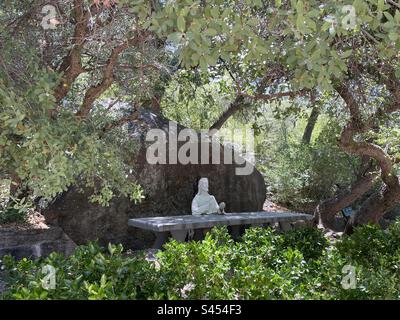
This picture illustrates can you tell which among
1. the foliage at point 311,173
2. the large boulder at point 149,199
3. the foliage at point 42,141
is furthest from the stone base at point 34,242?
the foliage at point 311,173

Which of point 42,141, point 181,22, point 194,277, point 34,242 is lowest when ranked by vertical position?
point 34,242

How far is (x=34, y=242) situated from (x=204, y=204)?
328 centimetres

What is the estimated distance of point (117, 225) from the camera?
896 cm

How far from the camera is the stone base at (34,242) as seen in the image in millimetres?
7660

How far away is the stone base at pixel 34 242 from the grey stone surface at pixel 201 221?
1.35 meters

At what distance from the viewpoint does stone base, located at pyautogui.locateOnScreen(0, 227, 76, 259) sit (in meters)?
7.66

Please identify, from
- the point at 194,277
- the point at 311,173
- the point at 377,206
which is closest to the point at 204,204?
the point at 377,206

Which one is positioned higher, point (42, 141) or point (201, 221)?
point (42, 141)

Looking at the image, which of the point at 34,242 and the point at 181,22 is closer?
the point at 181,22

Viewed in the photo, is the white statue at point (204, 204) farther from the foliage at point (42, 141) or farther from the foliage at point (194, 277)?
the foliage at point (42, 141)

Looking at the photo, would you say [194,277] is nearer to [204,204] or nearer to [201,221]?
[201,221]

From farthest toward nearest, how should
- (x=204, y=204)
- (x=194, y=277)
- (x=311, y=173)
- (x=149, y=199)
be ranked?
(x=311, y=173) → (x=149, y=199) → (x=204, y=204) → (x=194, y=277)

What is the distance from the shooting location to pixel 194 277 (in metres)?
3.89
